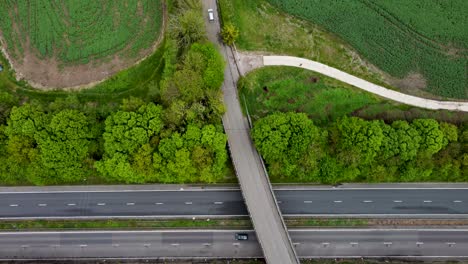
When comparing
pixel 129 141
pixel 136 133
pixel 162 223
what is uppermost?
pixel 136 133

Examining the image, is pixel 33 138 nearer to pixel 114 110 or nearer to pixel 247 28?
pixel 114 110

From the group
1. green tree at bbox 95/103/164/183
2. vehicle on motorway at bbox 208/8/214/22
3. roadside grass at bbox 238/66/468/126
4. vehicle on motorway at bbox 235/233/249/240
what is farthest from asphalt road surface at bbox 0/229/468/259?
vehicle on motorway at bbox 208/8/214/22

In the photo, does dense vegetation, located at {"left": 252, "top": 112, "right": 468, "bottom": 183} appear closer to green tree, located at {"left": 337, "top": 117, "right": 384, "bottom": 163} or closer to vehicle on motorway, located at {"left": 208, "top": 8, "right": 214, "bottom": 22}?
green tree, located at {"left": 337, "top": 117, "right": 384, "bottom": 163}

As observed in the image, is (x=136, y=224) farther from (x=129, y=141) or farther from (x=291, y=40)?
(x=291, y=40)

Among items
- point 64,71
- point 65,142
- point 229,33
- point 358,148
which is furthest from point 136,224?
point 358,148

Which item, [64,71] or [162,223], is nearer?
[162,223]

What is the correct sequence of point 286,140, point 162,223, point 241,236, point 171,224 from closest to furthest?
point 286,140, point 241,236, point 171,224, point 162,223

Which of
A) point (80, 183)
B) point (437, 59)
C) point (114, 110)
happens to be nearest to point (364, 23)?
point (437, 59)

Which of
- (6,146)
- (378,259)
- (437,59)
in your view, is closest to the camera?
(6,146)
